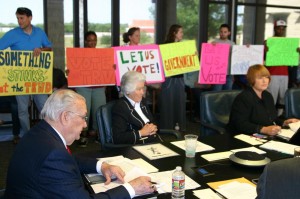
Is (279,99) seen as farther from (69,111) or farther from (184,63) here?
(69,111)

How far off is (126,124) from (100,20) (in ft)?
12.9

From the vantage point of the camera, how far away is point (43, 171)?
1.51 meters

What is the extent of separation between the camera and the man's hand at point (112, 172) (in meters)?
1.88

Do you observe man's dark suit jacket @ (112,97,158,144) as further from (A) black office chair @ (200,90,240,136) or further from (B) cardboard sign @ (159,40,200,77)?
(B) cardboard sign @ (159,40,200,77)

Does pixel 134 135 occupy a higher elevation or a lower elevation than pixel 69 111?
lower

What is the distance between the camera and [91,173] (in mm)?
2039

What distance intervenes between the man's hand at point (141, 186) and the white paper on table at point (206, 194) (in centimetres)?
22

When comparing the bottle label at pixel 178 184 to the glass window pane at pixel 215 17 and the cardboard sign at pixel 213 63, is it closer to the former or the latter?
the cardboard sign at pixel 213 63

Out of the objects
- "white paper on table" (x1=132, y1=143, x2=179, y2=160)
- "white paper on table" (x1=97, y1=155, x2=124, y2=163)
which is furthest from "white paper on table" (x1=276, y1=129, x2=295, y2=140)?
"white paper on table" (x1=97, y1=155, x2=124, y2=163)

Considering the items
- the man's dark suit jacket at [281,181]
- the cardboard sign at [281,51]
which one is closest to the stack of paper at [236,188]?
the man's dark suit jacket at [281,181]

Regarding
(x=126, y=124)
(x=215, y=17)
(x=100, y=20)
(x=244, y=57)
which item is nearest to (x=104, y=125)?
(x=126, y=124)

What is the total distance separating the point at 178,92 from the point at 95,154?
3188 millimetres

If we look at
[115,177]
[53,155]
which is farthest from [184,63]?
[53,155]

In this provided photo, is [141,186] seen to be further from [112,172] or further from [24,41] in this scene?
[24,41]
